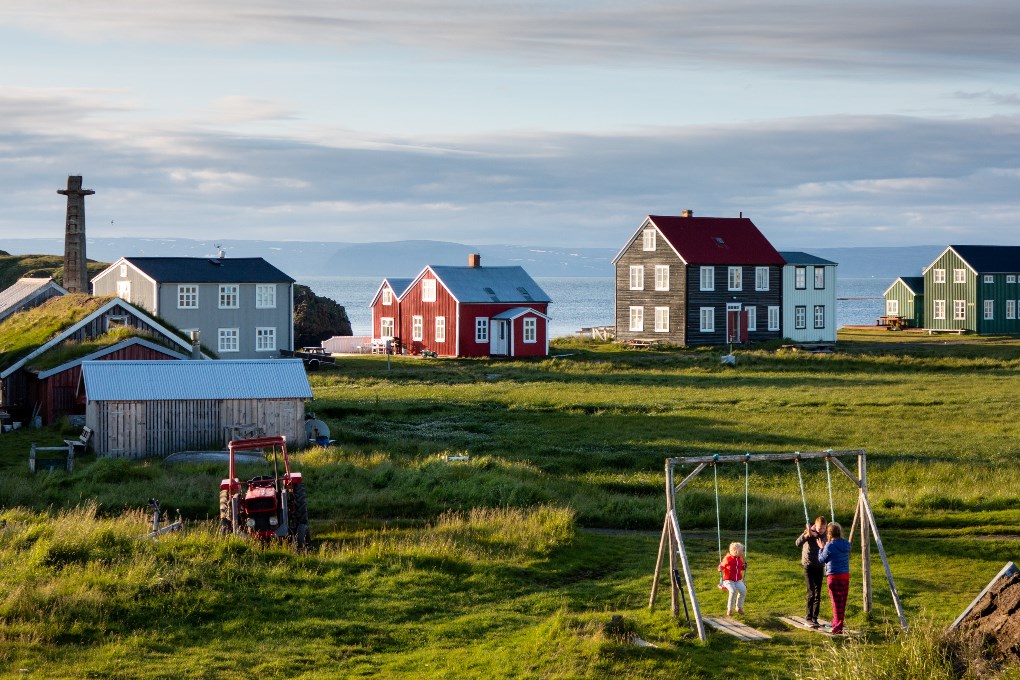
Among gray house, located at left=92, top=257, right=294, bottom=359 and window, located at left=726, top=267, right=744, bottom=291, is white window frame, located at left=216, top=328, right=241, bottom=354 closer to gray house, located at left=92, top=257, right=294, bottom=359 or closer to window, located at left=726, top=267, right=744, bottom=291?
gray house, located at left=92, top=257, right=294, bottom=359

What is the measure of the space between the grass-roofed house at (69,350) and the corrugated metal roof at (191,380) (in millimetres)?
3731

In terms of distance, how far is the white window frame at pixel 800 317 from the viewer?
245 ft

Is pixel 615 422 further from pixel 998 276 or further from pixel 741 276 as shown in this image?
pixel 998 276

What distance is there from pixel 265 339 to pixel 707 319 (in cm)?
2523

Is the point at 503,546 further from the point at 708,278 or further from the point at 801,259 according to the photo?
the point at 801,259

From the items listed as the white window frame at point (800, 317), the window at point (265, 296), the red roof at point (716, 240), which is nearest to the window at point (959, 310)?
the white window frame at point (800, 317)

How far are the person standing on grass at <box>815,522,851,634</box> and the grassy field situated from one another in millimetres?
505

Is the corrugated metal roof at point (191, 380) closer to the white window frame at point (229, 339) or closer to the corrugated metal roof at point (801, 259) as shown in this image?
the white window frame at point (229, 339)

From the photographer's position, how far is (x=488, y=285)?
68.3 metres

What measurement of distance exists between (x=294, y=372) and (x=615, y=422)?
10.9 meters

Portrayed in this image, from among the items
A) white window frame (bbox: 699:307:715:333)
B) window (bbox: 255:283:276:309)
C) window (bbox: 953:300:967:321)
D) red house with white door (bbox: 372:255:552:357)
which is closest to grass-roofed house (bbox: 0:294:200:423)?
window (bbox: 255:283:276:309)

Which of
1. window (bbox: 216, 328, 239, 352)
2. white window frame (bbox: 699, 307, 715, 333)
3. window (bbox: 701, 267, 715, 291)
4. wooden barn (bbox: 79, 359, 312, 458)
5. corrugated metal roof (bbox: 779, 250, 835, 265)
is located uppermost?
corrugated metal roof (bbox: 779, 250, 835, 265)

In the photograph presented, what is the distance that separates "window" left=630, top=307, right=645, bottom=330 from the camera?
73312 mm

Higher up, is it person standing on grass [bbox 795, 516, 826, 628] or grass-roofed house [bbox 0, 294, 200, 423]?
grass-roofed house [bbox 0, 294, 200, 423]
